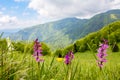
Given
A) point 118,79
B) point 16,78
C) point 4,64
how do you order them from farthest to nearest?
point 118,79 → point 4,64 → point 16,78

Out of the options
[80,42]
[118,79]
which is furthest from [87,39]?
[118,79]

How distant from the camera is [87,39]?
8431cm

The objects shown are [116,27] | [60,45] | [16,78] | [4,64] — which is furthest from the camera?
[116,27]

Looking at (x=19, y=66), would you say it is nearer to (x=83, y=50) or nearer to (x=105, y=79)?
(x=105, y=79)

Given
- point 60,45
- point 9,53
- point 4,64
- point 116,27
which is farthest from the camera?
point 116,27

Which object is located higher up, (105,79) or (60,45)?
(60,45)

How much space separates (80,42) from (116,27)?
38.1 feet

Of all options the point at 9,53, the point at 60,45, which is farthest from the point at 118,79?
the point at 9,53

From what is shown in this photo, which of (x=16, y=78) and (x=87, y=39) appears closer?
(x=16, y=78)

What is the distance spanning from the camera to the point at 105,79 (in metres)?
3.40

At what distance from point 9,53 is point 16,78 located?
0.80 m

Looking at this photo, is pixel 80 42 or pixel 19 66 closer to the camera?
pixel 19 66

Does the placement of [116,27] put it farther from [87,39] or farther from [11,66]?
[11,66]

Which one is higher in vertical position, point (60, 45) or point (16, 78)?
point (60, 45)
